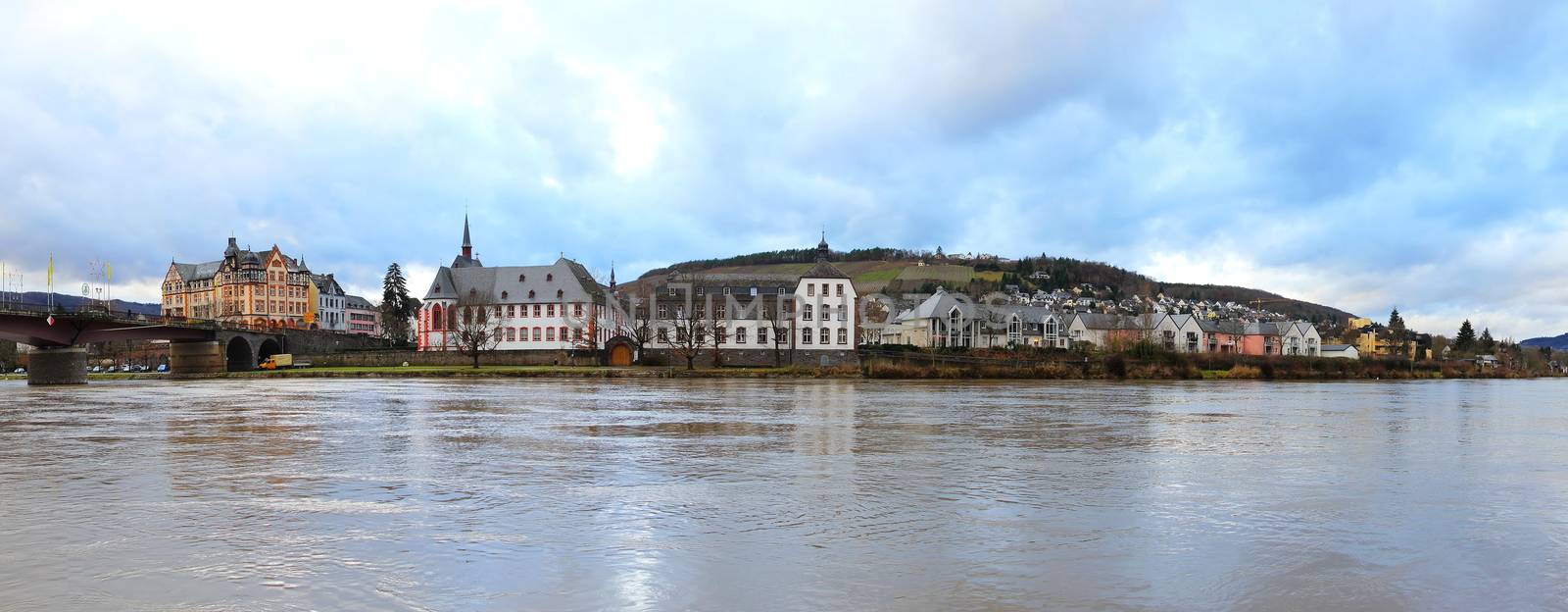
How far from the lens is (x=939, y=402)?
1567 inches

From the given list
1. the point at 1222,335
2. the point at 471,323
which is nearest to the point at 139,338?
the point at 471,323

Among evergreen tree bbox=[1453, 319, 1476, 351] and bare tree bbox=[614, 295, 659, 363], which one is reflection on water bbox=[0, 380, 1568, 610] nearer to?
bare tree bbox=[614, 295, 659, 363]

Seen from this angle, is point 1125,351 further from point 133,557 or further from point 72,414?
point 133,557

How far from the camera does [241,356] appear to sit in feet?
310

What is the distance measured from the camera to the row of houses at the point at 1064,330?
379 feet

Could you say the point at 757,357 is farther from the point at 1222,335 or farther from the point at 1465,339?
the point at 1465,339

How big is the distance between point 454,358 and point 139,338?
2546 cm

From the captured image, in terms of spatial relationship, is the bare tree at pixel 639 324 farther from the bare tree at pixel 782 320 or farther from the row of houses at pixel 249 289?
the row of houses at pixel 249 289

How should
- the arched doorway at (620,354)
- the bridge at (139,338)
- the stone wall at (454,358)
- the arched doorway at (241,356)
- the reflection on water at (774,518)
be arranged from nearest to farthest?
the reflection on water at (774,518) < the bridge at (139,338) < the stone wall at (454,358) < the arched doorway at (620,354) < the arched doorway at (241,356)

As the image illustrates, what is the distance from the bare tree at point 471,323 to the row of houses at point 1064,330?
4752cm

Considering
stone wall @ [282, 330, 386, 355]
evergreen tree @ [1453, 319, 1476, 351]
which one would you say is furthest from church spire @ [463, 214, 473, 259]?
evergreen tree @ [1453, 319, 1476, 351]

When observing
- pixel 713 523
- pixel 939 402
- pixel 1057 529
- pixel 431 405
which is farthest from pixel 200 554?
pixel 939 402

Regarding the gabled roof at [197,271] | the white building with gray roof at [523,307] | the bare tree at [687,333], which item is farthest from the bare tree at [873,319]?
the gabled roof at [197,271]

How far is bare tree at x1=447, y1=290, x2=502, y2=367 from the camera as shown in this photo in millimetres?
93438
